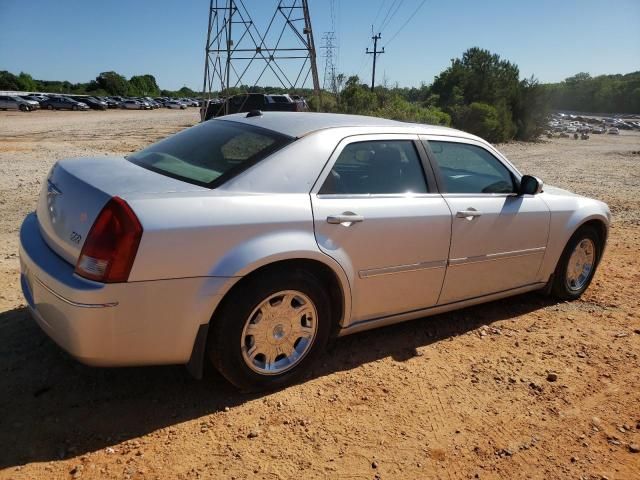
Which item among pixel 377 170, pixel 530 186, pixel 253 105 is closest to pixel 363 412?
pixel 377 170

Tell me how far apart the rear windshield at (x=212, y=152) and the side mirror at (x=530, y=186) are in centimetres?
202

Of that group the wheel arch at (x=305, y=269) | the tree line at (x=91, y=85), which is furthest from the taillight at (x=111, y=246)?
the tree line at (x=91, y=85)

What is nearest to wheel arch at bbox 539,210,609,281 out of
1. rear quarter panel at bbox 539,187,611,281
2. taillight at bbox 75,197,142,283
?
rear quarter panel at bbox 539,187,611,281

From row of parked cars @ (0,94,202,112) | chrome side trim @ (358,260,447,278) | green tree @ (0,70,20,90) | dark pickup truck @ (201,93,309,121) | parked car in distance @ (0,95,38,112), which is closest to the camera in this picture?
chrome side trim @ (358,260,447,278)

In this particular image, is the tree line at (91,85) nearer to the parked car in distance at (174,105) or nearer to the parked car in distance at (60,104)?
the parked car in distance at (174,105)

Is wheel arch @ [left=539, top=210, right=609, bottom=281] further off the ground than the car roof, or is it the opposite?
the car roof

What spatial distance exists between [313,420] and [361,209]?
48.7 inches

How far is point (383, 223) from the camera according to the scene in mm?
3180

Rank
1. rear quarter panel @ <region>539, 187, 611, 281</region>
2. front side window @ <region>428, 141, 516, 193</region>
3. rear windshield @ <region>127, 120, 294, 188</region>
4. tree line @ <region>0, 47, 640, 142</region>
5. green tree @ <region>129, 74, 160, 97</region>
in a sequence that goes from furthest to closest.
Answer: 1. green tree @ <region>129, 74, 160, 97</region>
2. tree line @ <region>0, 47, 640, 142</region>
3. rear quarter panel @ <region>539, 187, 611, 281</region>
4. front side window @ <region>428, 141, 516, 193</region>
5. rear windshield @ <region>127, 120, 294, 188</region>

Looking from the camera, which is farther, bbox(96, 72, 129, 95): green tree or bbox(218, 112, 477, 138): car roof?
bbox(96, 72, 129, 95): green tree

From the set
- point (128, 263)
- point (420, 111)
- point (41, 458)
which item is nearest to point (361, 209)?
point (128, 263)

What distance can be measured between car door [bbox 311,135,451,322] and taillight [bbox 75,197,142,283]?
100 cm

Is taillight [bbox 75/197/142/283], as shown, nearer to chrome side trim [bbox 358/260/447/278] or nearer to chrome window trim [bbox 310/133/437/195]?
chrome window trim [bbox 310/133/437/195]

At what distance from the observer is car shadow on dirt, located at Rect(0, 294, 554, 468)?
8.15 ft
